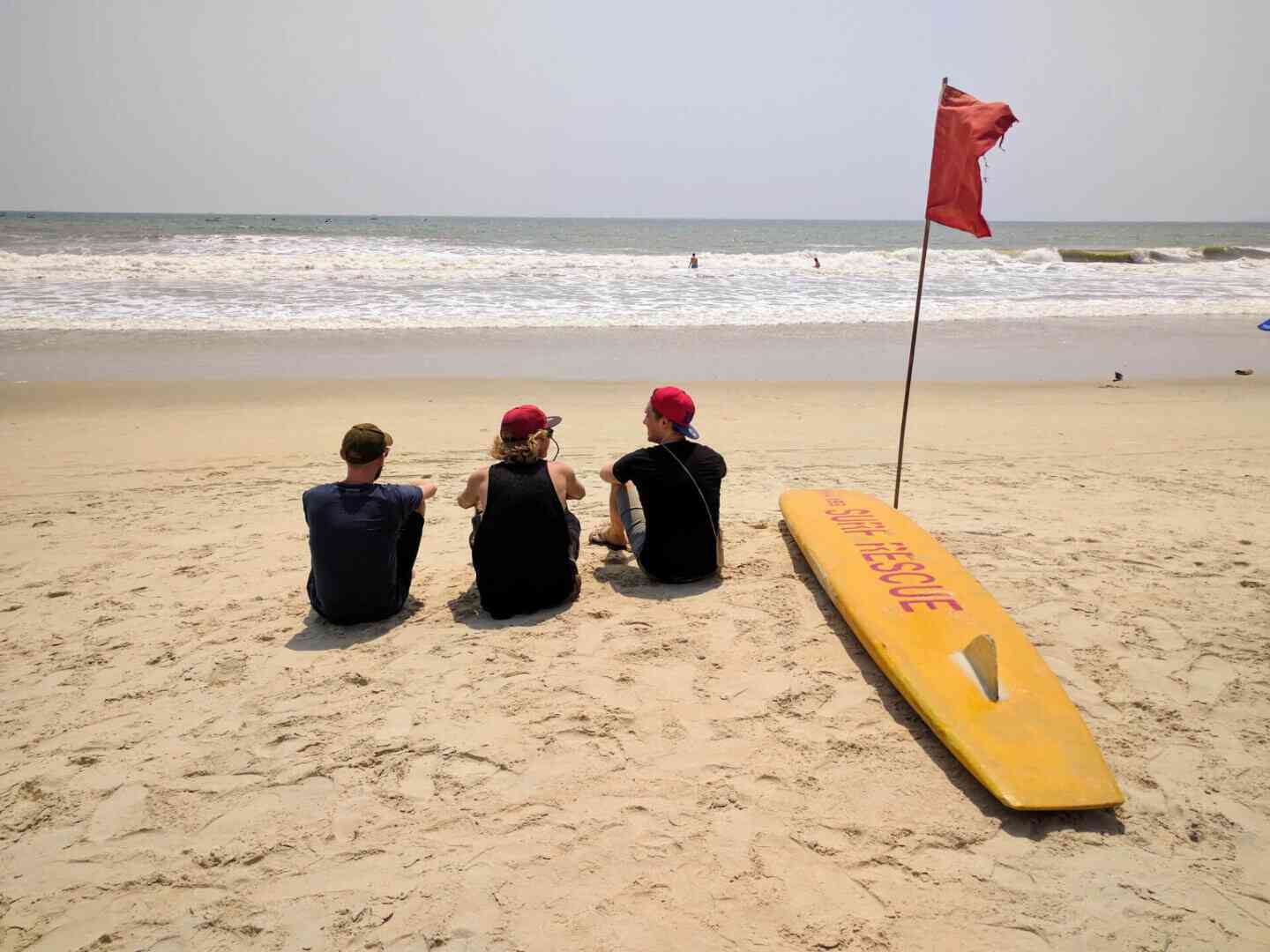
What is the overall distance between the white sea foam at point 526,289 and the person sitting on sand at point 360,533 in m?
10.2

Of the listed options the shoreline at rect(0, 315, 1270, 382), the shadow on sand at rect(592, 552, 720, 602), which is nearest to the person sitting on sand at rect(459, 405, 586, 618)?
the shadow on sand at rect(592, 552, 720, 602)

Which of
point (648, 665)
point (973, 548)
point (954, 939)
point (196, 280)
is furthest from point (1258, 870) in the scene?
point (196, 280)

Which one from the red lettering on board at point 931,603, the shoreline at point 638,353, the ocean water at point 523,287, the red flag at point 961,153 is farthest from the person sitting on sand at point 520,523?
the ocean water at point 523,287

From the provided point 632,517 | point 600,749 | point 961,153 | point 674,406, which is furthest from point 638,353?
point 600,749

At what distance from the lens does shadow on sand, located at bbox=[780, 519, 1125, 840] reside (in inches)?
97.3

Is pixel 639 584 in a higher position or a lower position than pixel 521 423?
lower

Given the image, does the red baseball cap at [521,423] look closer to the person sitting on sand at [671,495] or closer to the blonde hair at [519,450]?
the blonde hair at [519,450]

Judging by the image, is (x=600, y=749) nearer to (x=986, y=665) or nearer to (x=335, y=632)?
(x=986, y=665)

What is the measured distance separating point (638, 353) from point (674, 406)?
292 inches

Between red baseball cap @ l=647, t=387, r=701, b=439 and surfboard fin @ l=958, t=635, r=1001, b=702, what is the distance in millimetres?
1534

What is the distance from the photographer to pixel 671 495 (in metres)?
3.95

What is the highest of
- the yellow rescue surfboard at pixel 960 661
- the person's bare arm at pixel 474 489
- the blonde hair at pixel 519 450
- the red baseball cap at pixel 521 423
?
the red baseball cap at pixel 521 423

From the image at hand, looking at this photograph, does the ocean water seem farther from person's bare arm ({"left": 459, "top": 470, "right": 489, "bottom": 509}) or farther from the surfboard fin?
the surfboard fin

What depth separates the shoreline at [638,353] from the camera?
9797 mm
